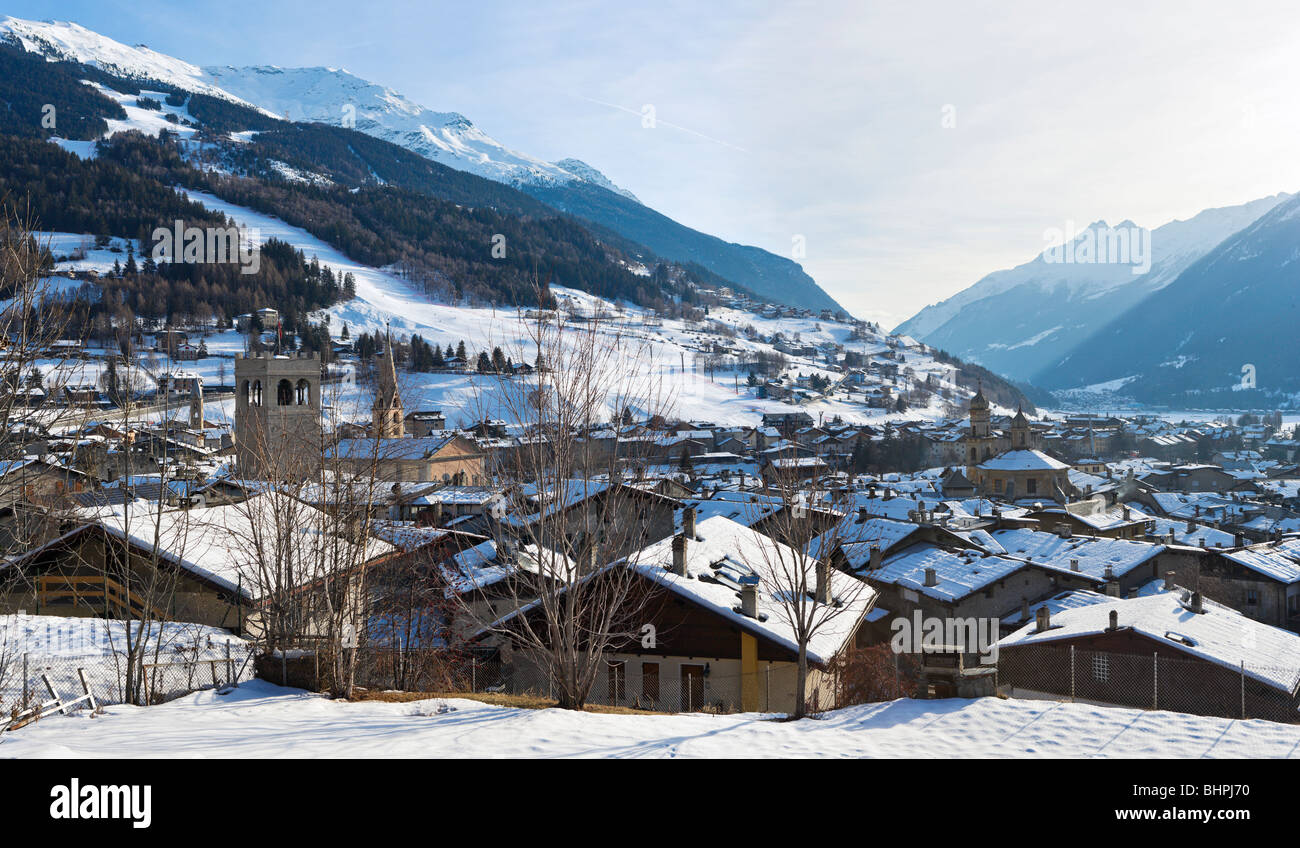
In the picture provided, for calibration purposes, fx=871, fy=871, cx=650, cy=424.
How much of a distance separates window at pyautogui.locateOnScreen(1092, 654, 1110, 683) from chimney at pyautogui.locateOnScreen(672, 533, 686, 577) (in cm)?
1108

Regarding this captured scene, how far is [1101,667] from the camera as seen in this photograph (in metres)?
22.9

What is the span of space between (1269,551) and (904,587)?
28.2 m

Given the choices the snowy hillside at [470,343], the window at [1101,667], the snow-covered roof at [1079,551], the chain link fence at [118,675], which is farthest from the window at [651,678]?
the snowy hillside at [470,343]

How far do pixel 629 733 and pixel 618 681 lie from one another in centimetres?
901

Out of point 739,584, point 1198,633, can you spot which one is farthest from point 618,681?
point 1198,633

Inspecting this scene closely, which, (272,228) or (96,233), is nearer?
(96,233)

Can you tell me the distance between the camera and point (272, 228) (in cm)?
19862

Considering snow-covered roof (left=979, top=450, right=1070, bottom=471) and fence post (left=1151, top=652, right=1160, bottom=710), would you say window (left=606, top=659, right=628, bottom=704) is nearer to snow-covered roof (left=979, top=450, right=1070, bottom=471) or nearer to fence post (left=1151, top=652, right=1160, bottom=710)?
fence post (left=1151, top=652, right=1160, bottom=710)

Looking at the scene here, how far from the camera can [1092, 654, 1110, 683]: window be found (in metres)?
22.5

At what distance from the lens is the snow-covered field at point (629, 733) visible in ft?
35.1

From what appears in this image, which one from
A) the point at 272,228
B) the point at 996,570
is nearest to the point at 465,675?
the point at 996,570

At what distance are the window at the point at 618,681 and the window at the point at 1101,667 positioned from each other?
12.3m
